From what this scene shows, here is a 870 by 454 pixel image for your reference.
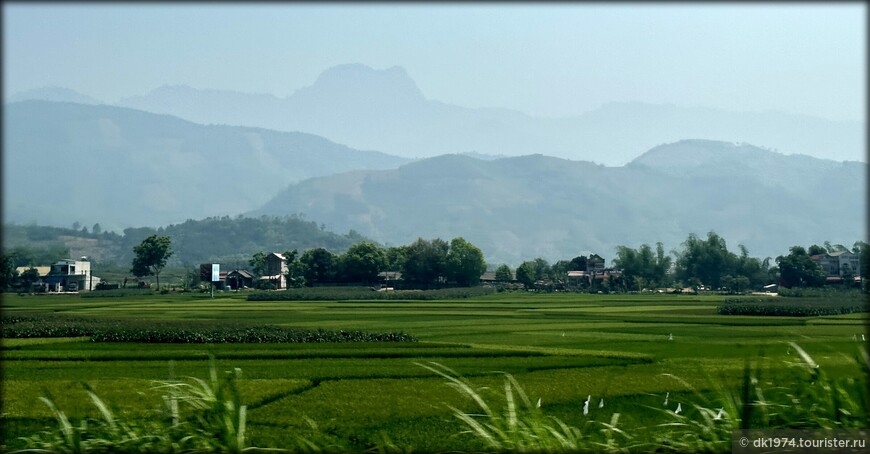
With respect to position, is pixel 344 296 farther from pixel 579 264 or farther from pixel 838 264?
pixel 579 264

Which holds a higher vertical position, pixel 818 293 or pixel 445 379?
pixel 818 293

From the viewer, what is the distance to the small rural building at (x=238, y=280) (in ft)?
396

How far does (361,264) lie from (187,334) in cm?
7747

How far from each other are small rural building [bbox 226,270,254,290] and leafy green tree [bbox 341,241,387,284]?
17387 mm

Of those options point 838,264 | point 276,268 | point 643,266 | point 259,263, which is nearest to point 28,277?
point 259,263

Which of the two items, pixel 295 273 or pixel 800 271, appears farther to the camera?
pixel 295 273

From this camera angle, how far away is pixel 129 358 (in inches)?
1110

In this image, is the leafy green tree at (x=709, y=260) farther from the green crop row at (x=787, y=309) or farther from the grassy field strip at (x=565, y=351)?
the grassy field strip at (x=565, y=351)

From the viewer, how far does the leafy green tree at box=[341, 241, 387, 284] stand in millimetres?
112688

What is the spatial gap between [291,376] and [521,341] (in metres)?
14.8

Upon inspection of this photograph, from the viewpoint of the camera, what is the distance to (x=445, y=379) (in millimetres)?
23422

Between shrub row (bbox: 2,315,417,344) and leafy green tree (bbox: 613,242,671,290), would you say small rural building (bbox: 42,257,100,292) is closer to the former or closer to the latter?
shrub row (bbox: 2,315,417,344)

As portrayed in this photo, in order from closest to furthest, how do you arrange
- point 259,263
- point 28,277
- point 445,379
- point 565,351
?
point 445,379
point 565,351
point 28,277
point 259,263

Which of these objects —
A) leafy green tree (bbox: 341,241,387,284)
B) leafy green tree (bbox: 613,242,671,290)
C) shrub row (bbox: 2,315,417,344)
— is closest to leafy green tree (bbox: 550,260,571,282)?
leafy green tree (bbox: 613,242,671,290)
